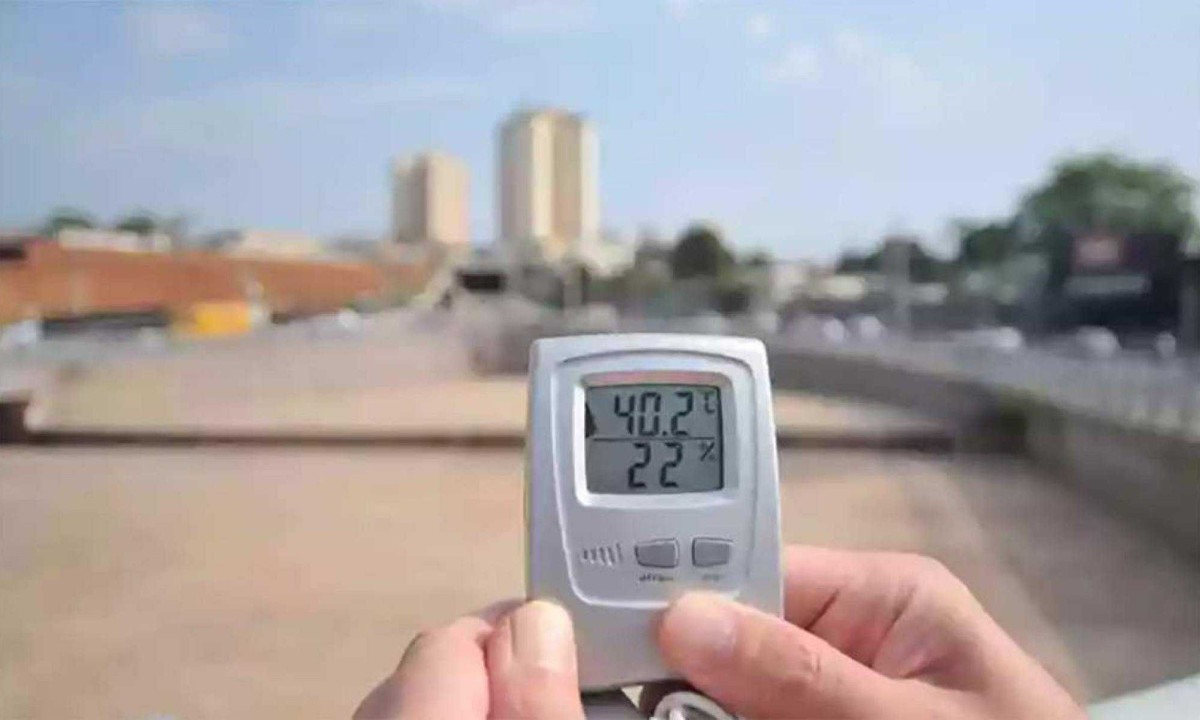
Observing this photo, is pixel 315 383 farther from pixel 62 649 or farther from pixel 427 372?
pixel 62 649

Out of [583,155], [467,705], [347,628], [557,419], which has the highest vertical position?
[583,155]

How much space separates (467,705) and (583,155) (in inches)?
45.4

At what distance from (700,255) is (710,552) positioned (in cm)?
131

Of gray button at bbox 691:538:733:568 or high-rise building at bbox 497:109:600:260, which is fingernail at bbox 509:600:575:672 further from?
high-rise building at bbox 497:109:600:260

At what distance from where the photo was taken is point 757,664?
88 cm

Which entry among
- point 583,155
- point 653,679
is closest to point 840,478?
point 583,155

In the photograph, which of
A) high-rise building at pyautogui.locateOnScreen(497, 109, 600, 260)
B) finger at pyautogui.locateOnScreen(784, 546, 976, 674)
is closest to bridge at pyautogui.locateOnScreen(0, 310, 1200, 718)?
high-rise building at pyautogui.locateOnScreen(497, 109, 600, 260)

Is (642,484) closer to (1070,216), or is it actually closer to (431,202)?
(431,202)

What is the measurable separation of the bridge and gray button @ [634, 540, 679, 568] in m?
0.63

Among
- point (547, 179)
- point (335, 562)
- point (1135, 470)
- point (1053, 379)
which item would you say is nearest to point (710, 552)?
point (547, 179)

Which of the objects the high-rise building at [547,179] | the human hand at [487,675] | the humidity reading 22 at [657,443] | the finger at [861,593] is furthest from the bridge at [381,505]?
the human hand at [487,675]

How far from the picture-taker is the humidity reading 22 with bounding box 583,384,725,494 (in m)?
0.92

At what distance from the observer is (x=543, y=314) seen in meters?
2.04

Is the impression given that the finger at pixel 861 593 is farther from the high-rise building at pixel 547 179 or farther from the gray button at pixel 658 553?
the high-rise building at pixel 547 179
